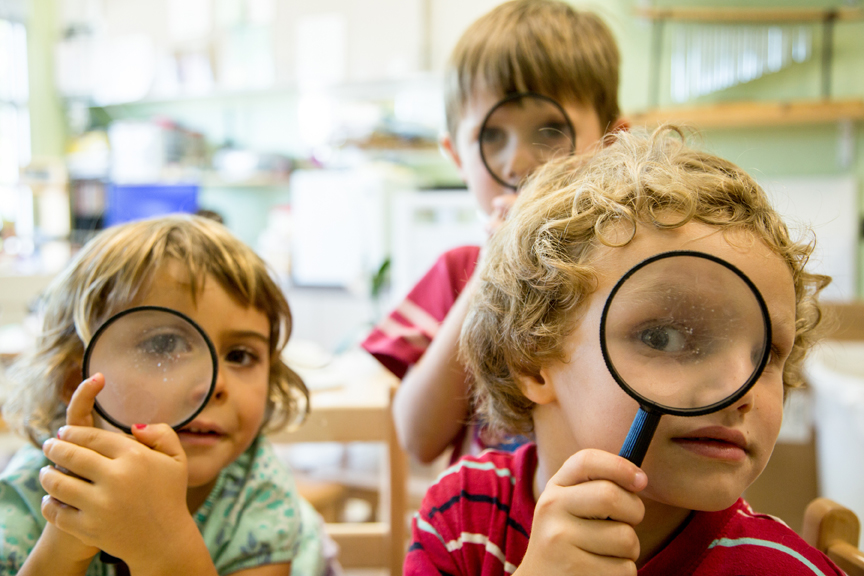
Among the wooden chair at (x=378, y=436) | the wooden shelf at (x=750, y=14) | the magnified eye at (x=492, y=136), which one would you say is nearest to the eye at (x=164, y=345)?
the magnified eye at (x=492, y=136)

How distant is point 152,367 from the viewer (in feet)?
2.62

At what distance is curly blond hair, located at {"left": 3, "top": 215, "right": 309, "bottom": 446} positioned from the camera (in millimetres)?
885

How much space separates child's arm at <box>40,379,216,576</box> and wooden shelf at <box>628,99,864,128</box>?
9.96 feet

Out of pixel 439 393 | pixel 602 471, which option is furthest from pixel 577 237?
pixel 439 393

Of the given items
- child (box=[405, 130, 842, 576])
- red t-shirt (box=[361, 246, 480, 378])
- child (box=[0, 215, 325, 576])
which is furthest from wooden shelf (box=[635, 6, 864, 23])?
child (box=[0, 215, 325, 576])

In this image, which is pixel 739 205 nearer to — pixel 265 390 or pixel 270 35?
pixel 265 390

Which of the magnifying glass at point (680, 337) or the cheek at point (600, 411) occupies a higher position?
the magnifying glass at point (680, 337)

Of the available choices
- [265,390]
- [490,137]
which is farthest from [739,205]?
[265,390]

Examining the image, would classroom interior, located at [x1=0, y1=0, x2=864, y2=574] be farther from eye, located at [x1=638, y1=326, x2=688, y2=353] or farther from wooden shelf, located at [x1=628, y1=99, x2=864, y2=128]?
eye, located at [x1=638, y1=326, x2=688, y2=353]

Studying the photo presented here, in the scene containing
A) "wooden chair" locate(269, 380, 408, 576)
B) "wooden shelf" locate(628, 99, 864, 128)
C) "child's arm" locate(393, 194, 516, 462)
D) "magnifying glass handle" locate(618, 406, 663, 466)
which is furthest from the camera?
"wooden shelf" locate(628, 99, 864, 128)

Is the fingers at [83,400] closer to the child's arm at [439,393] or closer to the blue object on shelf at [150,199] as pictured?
the child's arm at [439,393]

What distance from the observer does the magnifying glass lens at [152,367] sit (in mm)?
771

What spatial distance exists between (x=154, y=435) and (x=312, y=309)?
3791mm

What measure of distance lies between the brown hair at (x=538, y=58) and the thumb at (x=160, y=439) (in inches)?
29.9
